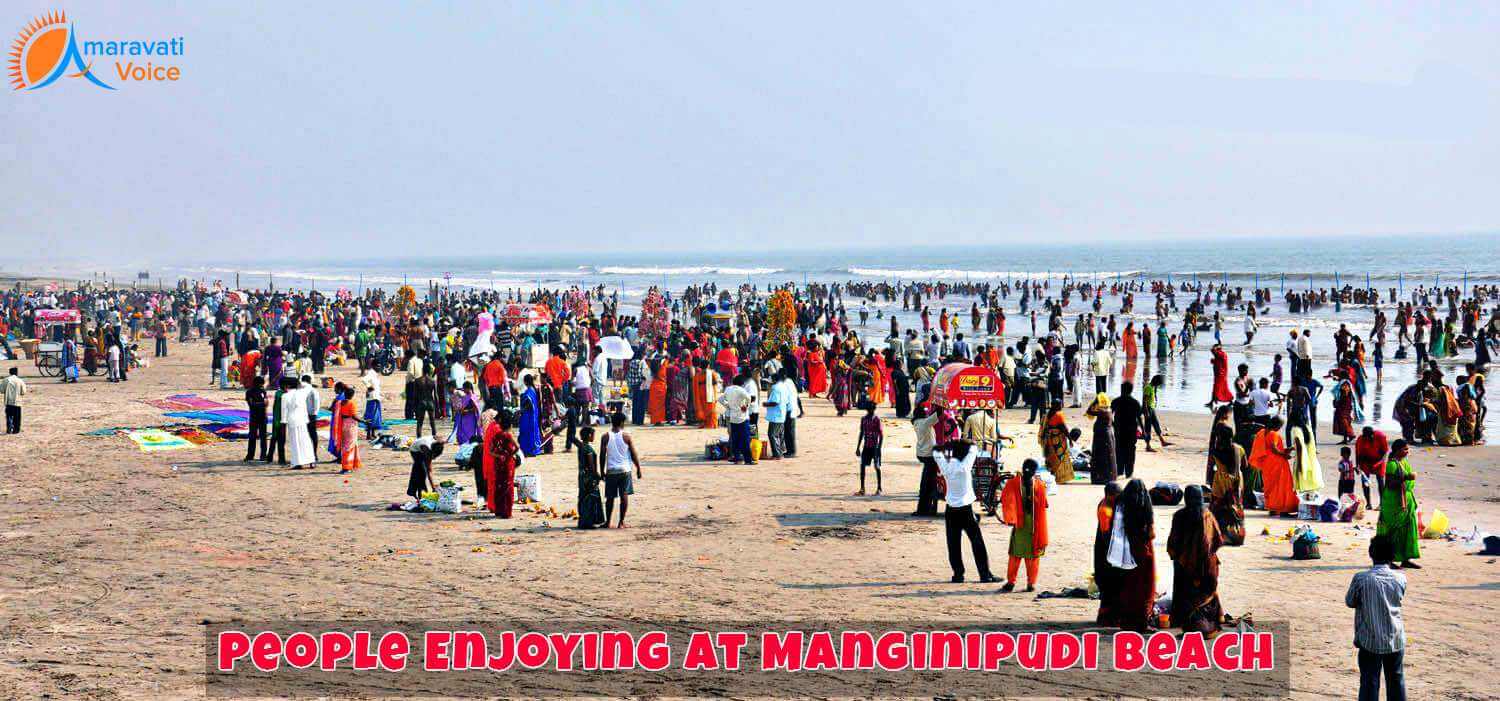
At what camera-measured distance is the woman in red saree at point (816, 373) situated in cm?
2544

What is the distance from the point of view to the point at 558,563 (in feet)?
36.5

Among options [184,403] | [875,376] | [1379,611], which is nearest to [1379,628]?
[1379,611]

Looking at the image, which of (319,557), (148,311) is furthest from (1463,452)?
(148,311)

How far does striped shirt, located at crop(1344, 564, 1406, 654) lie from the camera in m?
6.91

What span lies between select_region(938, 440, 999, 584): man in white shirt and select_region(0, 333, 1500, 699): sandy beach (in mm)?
210

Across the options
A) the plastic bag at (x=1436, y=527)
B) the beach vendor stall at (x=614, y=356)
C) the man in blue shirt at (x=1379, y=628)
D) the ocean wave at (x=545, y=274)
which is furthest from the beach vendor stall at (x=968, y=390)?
the ocean wave at (x=545, y=274)

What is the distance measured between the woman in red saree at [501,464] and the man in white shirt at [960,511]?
495 centimetres

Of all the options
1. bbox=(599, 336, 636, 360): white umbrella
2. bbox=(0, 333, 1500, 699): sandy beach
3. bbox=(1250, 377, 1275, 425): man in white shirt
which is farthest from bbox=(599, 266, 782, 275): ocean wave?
bbox=(0, 333, 1500, 699): sandy beach

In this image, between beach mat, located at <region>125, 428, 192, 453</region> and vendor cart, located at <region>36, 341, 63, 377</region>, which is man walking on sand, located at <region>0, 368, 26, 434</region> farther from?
vendor cart, located at <region>36, 341, 63, 377</region>

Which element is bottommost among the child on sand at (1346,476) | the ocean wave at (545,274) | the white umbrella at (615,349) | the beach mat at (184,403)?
the beach mat at (184,403)

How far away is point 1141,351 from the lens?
1521 inches

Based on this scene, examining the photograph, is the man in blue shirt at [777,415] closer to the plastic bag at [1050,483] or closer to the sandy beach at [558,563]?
the sandy beach at [558,563]

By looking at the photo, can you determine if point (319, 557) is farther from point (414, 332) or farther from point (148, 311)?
point (148, 311)

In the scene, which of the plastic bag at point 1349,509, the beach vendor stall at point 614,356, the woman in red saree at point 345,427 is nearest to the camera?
the plastic bag at point 1349,509
